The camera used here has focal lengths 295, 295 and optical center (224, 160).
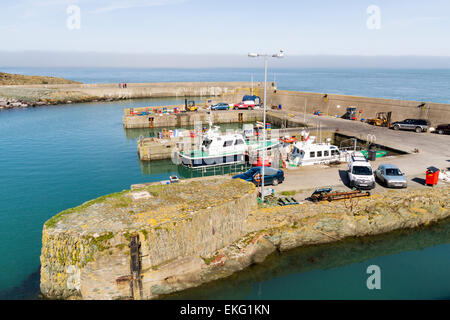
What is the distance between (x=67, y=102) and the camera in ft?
260

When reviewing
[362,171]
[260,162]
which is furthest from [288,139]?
[362,171]

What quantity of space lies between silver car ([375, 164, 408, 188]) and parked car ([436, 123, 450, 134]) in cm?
1767

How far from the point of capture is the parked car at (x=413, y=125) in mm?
35406

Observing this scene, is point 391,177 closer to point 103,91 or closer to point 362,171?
point 362,171

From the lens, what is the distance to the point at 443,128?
113 feet

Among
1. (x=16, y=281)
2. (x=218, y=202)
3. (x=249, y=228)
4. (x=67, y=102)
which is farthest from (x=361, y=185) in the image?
(x=67, y=102)

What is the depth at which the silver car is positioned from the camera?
2025 cm

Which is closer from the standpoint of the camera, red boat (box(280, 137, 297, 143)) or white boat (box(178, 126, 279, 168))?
white boat (box(178, 126, 279, 168))

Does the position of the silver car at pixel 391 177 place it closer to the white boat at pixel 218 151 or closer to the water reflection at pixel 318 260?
the water reflection at pixel 318 260

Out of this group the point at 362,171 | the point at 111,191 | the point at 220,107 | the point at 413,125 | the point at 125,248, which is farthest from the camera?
the point at 220,107

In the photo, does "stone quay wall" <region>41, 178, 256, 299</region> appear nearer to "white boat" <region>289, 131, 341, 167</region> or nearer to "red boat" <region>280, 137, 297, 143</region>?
"white boat" <region>289, 131, 341, 167</region>

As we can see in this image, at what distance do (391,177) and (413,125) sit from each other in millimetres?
19874

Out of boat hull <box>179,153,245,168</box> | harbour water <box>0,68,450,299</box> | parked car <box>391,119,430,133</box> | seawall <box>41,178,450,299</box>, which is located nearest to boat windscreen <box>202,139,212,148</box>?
boat hull <box>179,153,245,168</box>

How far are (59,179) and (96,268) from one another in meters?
19.9
